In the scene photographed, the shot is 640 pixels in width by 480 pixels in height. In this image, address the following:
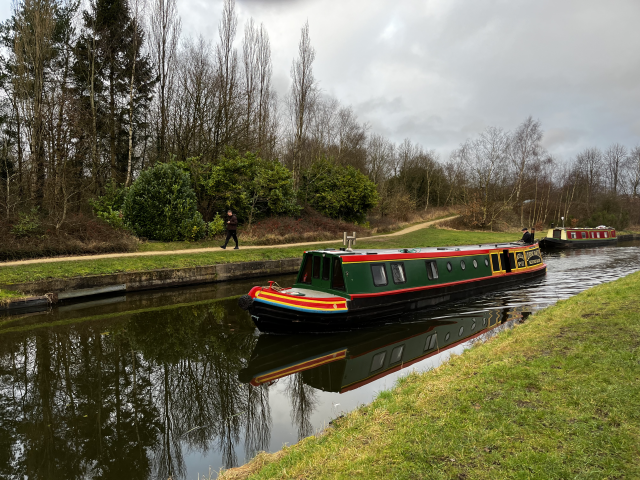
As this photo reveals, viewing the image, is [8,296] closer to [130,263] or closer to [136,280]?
[136,280]

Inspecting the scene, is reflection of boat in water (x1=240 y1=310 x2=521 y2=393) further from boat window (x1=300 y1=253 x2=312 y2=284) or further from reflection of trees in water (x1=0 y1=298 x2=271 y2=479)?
boat window (x1=300 y1=253 x2=312 y2=284)

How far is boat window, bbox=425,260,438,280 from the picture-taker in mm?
10625

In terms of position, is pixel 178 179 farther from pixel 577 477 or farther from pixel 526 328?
pixel 577 477

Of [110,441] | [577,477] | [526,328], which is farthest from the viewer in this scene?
[526,328]

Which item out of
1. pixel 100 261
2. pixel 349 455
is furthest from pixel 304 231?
pixel 349 455

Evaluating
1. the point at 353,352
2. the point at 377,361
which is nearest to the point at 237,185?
the point at 353,352

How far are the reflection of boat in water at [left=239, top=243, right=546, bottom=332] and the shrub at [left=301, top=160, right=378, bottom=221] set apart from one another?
14.6m

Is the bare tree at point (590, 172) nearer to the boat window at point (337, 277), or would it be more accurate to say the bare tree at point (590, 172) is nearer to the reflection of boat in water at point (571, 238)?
the reflection of boat in water at point (571, 238)

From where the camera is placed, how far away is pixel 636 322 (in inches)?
233

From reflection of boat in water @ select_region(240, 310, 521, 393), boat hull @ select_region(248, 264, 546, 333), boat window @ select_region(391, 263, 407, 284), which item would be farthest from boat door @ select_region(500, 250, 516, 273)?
boat window @ select_region(391, 263, 407, 284)

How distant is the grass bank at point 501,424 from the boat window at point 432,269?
202 inches

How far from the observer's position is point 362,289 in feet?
28.7

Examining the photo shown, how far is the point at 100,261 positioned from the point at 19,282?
234 centimetres

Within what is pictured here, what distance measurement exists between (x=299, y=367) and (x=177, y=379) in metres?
2.06
